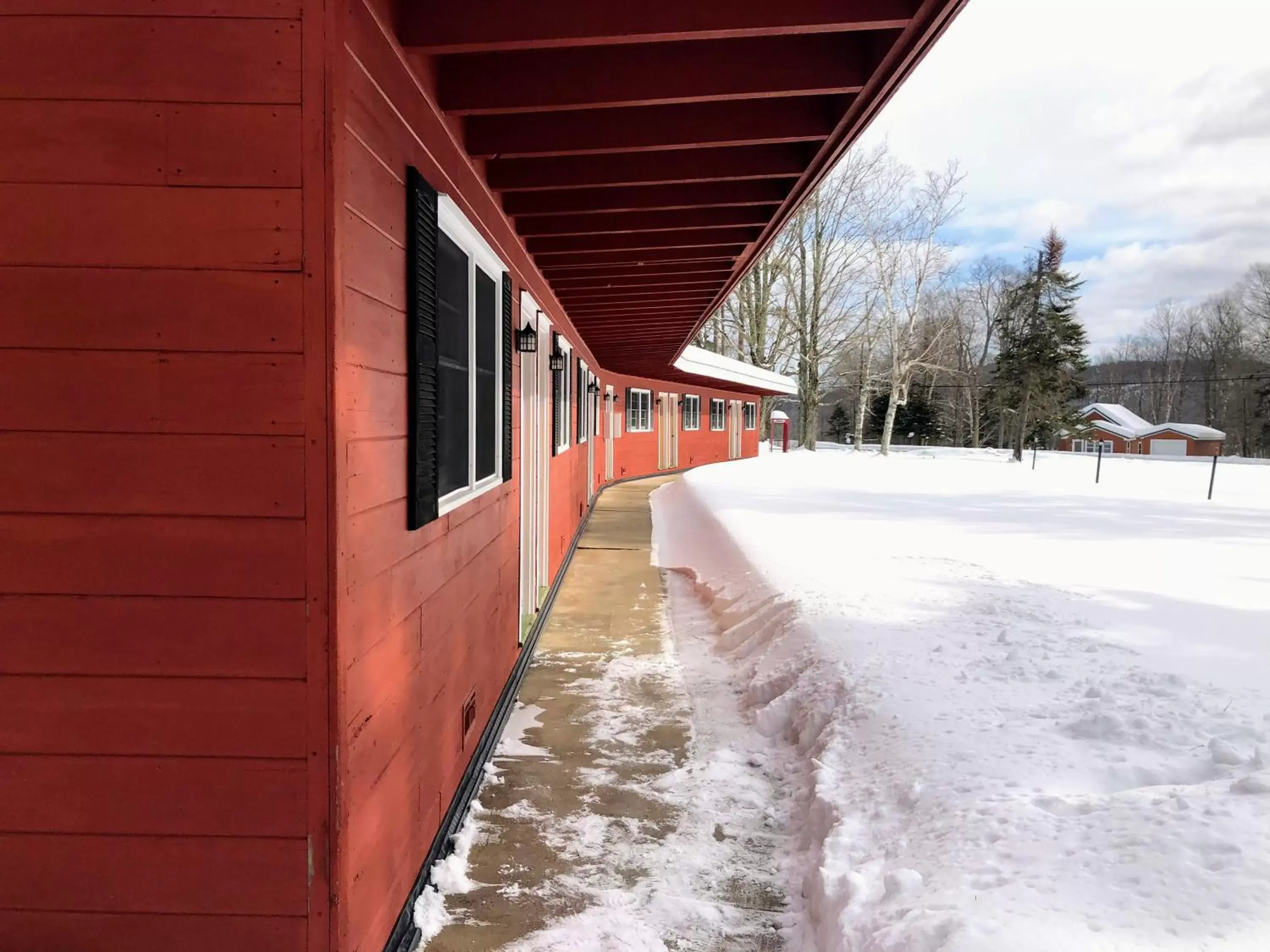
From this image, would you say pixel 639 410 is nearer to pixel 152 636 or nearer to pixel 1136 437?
pixel 152 636

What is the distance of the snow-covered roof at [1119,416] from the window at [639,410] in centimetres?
4189

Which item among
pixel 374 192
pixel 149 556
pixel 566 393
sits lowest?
pixel 149 556

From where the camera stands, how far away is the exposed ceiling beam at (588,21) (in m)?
2.06

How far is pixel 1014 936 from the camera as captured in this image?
171 cm

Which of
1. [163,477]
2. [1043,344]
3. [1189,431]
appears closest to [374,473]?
[163,477]

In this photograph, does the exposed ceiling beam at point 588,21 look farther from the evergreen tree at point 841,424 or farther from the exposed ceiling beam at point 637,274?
the evergreen tree at point 841,424

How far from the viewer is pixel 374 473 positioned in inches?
73.8

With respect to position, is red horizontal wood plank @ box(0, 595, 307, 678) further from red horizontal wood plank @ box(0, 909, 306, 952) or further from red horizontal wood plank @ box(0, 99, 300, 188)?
red horizontal wood plank @ box(0, 99, 300, 188)

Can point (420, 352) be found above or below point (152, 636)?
above

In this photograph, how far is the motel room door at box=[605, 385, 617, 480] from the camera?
14.8 meters

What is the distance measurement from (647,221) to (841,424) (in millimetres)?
50684

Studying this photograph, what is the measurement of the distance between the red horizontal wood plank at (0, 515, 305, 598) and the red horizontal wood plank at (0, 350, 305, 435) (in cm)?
20

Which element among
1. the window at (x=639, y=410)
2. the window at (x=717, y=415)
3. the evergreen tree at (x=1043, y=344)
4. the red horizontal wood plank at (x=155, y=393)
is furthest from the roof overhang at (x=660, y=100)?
the evergreen tree at (x=1043, y=344)

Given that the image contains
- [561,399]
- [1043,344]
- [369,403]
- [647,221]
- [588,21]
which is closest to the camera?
[369,403]
